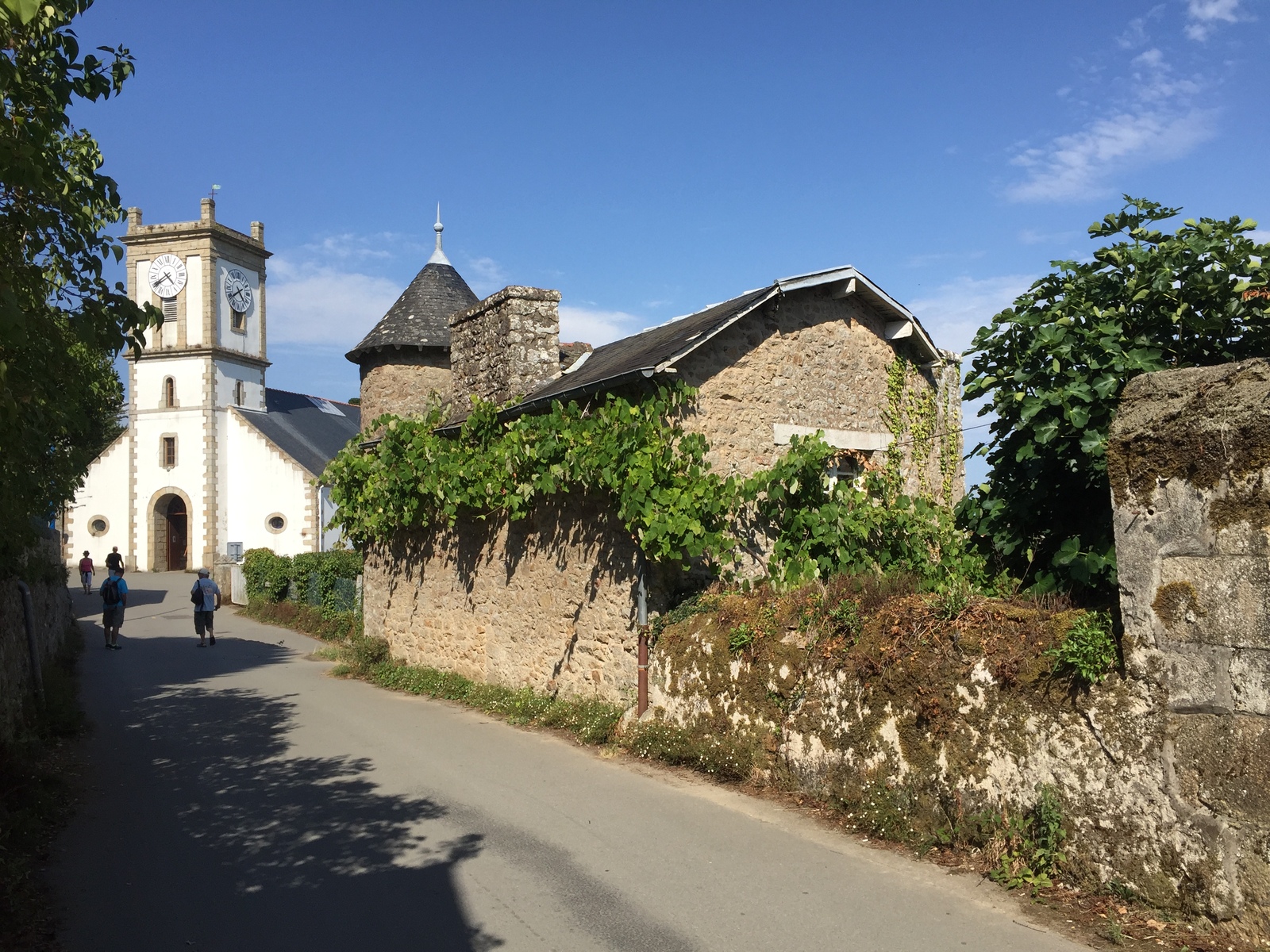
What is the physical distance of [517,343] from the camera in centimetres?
1323

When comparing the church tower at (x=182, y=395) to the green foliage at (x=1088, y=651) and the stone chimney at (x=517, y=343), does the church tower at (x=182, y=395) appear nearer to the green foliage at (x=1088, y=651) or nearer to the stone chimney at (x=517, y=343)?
the stone chimney at (x=517, y=343)

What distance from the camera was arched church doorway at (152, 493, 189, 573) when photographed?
134 feet

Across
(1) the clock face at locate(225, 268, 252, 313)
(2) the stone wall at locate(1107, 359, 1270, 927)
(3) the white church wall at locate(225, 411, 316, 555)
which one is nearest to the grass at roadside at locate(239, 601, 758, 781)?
(2) the stone wall at locate(1107, 359, 1270, 927)

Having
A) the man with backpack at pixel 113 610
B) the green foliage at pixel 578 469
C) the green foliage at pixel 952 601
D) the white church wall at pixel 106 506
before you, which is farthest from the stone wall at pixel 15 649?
the white church wall at pixel 106 506

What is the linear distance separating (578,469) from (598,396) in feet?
3.96

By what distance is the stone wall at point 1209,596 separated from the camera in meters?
4.15

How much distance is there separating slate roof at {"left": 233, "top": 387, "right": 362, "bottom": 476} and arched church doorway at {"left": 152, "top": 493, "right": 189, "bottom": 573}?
4.88 metres

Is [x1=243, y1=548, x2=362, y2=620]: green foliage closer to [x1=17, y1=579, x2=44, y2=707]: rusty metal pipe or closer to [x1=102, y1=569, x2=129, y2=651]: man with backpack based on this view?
[x1=102, y1=569, x2=129, y2=651]: man with backpack

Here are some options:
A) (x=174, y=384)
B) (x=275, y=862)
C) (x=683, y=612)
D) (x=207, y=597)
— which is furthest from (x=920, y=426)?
(x=174, y=384)

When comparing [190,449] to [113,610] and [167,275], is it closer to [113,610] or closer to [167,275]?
[167,275]

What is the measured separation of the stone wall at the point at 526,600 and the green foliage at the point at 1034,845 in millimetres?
4153

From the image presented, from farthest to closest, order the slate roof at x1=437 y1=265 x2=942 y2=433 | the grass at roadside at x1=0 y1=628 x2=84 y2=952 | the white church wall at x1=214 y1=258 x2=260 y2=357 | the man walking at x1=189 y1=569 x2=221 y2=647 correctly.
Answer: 1. the white church wall at x1=214 y1=258 x2=260 y2=357
2. the man walking at x1=189 y1=569 x2=221 y2=647
3. the slate roof at x1=437 y1=265 x2=942 y2=433
4. the grass at roadside at x1=0 y1=628 x2=84 y2=952

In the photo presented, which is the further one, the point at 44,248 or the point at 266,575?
the point at 266,575

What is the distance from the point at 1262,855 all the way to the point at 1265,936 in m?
0.33
